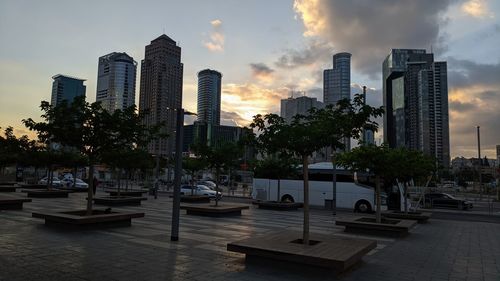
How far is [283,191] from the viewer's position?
2970 cm

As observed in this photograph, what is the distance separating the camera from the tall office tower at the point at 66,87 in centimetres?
7331

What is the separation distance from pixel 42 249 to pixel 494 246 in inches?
506

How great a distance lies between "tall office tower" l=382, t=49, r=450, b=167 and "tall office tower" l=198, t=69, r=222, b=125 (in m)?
36.0

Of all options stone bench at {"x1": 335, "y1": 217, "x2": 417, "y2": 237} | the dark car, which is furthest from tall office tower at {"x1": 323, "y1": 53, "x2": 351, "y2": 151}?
stone bench at {"x1": 335, "y1": 217, "x2": 417, "y2": 237}

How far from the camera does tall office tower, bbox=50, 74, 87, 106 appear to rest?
73312mm

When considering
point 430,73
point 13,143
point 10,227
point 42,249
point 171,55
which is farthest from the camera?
point 430,73

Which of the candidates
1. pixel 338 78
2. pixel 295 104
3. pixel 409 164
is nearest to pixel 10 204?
pixel 409 164

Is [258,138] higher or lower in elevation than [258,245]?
higher

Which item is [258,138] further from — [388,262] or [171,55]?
[171,55]

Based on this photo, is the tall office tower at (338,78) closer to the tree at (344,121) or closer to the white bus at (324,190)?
the white bus at (324,190)

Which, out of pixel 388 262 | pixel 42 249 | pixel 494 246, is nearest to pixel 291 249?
pixel 388 262

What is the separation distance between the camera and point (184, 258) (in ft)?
28.0

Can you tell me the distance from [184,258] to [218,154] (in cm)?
1271

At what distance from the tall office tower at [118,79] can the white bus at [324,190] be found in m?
34.8
